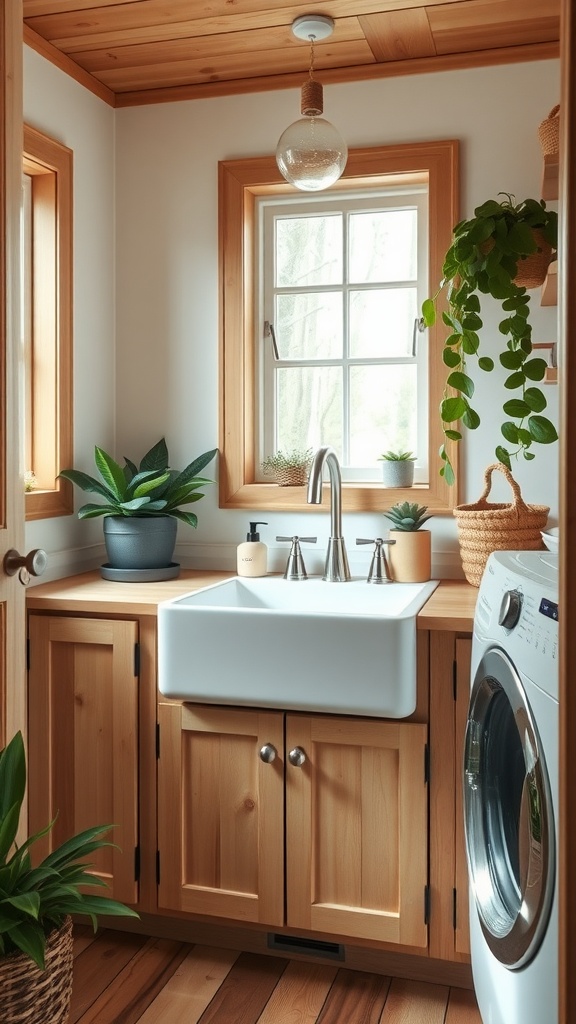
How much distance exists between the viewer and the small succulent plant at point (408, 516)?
8.22 feet

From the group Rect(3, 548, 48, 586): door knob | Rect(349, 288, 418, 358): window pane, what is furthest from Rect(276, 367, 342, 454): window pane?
Rect(3, 548, 48, 586): door knob

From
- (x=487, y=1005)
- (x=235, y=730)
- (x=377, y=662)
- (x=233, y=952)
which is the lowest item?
(x=233, y=952)

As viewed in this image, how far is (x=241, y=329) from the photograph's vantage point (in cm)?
274

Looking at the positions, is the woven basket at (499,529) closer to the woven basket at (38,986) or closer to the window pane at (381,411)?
the window pane at (381,411)

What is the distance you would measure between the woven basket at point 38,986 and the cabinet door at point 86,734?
525 mm

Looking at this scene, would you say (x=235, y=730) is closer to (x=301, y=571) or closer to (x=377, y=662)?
(x=377, y=662)

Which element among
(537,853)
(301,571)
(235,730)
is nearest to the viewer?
(537,853)

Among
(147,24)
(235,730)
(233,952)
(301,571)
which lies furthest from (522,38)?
(233,952)

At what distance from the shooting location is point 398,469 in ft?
8.52

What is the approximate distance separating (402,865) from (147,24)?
2195 millimetres

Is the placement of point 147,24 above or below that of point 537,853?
above

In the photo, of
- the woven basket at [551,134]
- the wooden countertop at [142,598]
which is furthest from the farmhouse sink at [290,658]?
the woven basket at [551,134]

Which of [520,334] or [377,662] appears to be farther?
[520,334]

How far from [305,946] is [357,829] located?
0.38 meters
